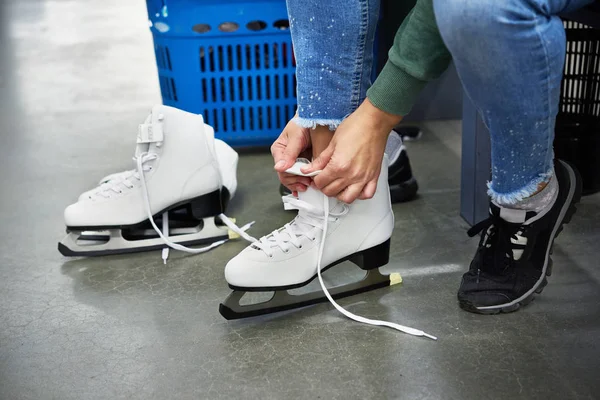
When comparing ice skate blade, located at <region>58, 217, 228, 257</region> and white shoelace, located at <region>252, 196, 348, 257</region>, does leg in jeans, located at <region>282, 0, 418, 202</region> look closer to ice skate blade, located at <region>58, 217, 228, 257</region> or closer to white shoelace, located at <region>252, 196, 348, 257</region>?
white shoelace, located at <region>252, 196, 348, 257</region>

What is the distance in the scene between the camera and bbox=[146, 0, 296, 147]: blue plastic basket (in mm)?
1732

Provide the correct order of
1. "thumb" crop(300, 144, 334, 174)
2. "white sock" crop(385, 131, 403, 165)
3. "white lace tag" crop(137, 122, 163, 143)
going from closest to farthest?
"thumb" crop(300, 144, 334, 174), "white lace tag" crop(137, 122, 163, 143), "white sock" crop(385, 131, 403, 165)

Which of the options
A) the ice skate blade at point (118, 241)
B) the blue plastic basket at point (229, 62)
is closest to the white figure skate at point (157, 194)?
the ice skate blade at point (118, 241)

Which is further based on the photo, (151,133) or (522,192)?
(151,133)

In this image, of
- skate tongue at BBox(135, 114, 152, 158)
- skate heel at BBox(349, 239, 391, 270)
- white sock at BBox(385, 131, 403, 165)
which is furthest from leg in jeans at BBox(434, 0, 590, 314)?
skate tongue at BBox(135, 114, 152, 158)

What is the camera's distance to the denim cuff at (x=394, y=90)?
0.90 m

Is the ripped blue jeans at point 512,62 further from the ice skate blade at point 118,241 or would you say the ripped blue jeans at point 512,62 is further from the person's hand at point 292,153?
the ice skate blade at point 118,241

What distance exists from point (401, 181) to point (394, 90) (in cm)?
61

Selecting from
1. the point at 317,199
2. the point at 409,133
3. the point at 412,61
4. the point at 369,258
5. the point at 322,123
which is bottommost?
the point at 409,133

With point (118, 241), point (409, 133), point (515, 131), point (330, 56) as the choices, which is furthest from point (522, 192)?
point (409, 133)

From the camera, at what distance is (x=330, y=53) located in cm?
97

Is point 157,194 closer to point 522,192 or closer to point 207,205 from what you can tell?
point 207,205

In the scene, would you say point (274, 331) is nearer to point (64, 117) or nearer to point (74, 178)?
point (74, 178)

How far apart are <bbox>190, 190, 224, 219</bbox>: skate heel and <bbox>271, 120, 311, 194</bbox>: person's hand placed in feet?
1.04
